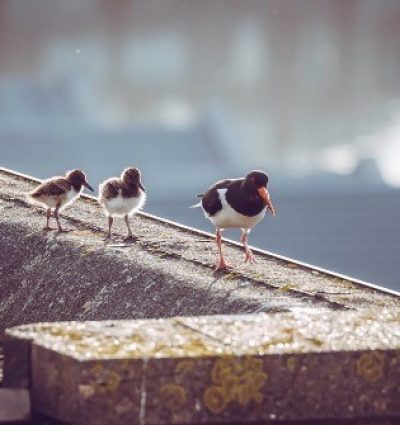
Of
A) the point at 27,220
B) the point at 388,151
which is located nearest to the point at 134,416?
the point at 27,220

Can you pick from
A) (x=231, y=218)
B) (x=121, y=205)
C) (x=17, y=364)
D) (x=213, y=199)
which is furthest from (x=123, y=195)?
(x=17, y=364)

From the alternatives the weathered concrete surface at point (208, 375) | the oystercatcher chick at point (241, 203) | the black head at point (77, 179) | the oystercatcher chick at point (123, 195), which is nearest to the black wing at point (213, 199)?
the oystercatcher chick at point (241, 203)

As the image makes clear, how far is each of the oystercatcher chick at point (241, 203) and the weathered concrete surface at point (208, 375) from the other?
3102 mm

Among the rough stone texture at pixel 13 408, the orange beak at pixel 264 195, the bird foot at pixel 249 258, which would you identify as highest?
the rough stone texture at pixel 13 408

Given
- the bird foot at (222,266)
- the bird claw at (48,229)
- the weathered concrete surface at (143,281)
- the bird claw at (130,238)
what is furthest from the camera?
the bird claw at (48,229)

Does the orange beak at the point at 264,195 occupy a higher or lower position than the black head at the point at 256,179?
lower

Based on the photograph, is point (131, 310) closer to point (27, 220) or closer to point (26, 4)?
point (27, 220)

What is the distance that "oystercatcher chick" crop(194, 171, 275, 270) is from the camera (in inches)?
241

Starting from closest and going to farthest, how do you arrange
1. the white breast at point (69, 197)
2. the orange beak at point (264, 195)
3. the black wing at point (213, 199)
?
1. the orange beak at point (264, 195)
2. the black wing at point (213, 199)
3. the white breast at point (69, 197)

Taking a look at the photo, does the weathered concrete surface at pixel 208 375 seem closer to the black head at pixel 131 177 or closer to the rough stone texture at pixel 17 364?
the rough stone texture at pixel 17 364

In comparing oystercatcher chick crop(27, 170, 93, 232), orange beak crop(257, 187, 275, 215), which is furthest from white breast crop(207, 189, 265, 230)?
oystercatcher chick crop(27, 170, 93, 232)

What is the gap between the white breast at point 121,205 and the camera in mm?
6355

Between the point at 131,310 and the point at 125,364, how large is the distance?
2.07 meters

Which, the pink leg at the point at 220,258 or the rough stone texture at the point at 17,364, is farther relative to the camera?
the pink leg at the point at 220,258
